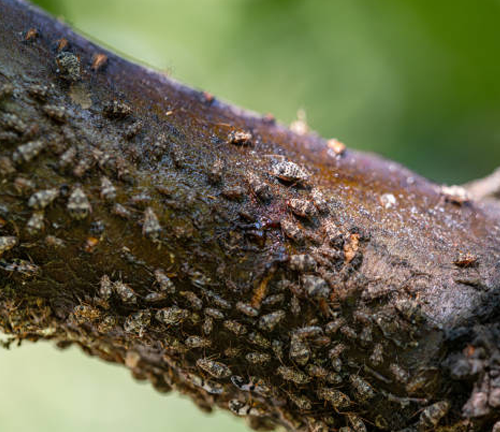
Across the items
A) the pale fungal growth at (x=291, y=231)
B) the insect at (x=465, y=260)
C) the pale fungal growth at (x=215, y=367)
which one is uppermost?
the insect at (x=465, y=260)

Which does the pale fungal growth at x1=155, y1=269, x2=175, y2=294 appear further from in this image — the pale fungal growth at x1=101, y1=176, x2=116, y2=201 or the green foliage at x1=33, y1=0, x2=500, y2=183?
the green foliage at x1=33, y1=0, x2=500, y2=183

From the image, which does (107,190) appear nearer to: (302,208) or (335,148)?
(302,208)

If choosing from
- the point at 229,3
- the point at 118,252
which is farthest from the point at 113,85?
the point at 229,3

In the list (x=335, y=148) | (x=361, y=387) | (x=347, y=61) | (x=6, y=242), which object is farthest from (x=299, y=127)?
(x=347, y=61)

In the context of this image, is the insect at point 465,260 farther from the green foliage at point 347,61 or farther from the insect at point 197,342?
the green foliage at point 347,61

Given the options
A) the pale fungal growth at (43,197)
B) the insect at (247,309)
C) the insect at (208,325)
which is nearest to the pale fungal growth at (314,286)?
the insect at (247,309)

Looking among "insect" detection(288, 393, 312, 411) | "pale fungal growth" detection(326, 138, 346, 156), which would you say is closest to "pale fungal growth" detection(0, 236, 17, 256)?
"insect" detection(288, 393, 312, 411)
